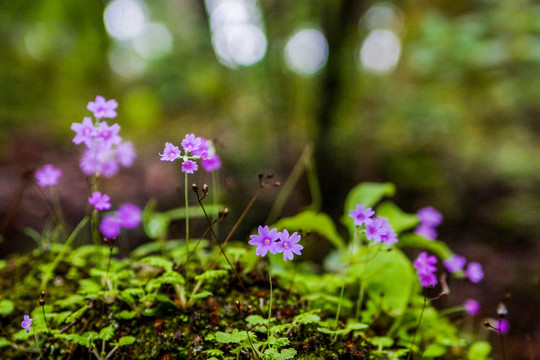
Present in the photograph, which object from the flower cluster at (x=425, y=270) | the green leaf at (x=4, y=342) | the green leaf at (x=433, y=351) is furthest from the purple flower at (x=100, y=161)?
the green leaf at (x=433, y=351)

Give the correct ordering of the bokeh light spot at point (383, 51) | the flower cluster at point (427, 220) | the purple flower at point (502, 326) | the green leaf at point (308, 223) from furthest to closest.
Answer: the bokeh light spot at point (383, 51), the flower cluster at point (427, 220), the green leaf at point (308, 223), the purple flower at point (502, 326)

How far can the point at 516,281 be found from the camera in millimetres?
4316

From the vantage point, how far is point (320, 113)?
13.9 feet

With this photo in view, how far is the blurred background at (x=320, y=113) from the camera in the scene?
3971mm

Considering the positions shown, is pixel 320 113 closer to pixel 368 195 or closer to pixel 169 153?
pixel 368 195

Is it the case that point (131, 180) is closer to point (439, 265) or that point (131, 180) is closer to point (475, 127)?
point (439, 265)

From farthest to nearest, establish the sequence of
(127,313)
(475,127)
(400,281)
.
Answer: (475,127) → (400,281) → (127,313)

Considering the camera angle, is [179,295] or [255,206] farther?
[255,206]

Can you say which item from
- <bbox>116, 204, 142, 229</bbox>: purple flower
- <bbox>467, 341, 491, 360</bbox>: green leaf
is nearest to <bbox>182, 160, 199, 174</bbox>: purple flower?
<bbox>116, 204, 142, 229</bbox>: purple flower

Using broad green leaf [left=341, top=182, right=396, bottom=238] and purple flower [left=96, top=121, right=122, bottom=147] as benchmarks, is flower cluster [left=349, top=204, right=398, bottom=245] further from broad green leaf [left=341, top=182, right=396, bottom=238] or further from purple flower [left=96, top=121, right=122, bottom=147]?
purple flower [left=96, top=121, right=122, bottom=147]

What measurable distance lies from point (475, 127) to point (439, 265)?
4.57 m

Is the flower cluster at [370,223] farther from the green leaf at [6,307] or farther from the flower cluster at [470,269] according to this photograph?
the green leaf at [6,307]

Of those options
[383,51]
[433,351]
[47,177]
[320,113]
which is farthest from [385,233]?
[383,51]

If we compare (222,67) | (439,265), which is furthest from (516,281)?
(222,67)
